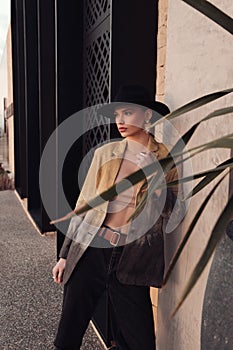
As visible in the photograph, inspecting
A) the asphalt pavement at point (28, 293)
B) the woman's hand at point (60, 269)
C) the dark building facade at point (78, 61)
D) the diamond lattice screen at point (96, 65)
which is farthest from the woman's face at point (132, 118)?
the asphalt pavement at point (28, 293)

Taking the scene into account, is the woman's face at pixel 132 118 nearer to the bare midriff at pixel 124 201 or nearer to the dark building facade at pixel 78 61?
the bare midriff at pixel 124 201

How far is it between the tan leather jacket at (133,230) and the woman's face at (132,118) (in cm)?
5

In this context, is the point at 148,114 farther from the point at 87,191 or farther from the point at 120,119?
the point at 87,191

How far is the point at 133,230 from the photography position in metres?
1.33

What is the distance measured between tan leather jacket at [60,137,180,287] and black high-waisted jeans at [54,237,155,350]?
0.17 feet

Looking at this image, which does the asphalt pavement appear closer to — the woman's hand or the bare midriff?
the woman's hand

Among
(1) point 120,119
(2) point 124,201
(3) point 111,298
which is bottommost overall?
(3) point 111,298

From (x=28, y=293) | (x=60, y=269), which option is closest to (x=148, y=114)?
(x=60, y=269)

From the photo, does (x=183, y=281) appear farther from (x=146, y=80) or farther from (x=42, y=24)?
(x=42, y=24)

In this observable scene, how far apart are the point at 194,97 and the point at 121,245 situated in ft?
1.82

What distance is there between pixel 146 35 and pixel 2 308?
163 centimetres

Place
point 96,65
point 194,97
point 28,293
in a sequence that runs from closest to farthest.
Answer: point 194,97, point 96,65, point 28,293

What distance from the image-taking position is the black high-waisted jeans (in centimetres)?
139

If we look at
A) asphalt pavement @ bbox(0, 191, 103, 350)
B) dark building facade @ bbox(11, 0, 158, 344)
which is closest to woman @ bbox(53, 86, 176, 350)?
dark building facade @ bbox(11, 0, 158, 344)
